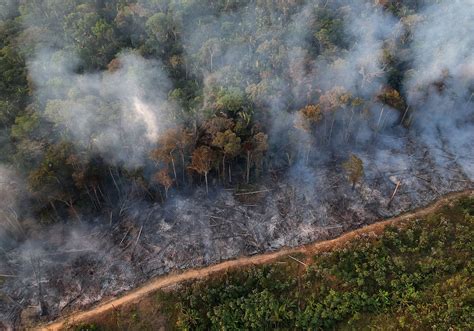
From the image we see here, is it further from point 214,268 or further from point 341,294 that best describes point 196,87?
point 341,294

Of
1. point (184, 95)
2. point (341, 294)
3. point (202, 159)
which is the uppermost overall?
point (184, 95)

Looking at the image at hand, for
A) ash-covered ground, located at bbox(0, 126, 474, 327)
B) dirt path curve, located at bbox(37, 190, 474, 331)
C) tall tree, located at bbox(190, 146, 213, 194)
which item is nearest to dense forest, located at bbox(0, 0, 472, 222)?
tall tree, located at bbox(190, 146, 213, 194)

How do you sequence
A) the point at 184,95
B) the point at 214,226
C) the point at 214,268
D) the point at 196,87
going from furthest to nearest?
the point at 196,87 < the point at 184,95 < the point at 214,226 < the point at 214,268

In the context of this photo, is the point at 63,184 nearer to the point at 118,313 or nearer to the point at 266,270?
the point at 118,313

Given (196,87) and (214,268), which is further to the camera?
(196,87)

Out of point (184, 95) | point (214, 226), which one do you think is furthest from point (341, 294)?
point (184, 95)

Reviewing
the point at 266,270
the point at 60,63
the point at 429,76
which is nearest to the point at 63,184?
the point at 60,63

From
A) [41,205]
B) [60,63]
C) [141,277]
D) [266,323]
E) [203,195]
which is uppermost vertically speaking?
[60,63]
